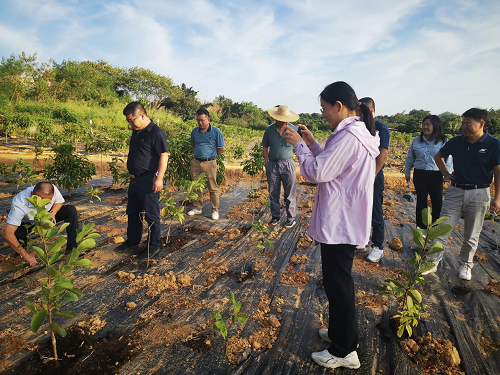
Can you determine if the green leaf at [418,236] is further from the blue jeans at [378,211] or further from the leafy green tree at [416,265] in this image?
the blue jeans at [378,211]

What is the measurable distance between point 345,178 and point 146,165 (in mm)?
2253

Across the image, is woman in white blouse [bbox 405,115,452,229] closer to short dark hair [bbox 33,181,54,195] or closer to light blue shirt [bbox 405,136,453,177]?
light blue shirt [bbox 405,136,453,177]

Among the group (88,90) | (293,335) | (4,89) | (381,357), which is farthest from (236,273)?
(88,90)

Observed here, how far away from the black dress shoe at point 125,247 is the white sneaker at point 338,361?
7.83 ft

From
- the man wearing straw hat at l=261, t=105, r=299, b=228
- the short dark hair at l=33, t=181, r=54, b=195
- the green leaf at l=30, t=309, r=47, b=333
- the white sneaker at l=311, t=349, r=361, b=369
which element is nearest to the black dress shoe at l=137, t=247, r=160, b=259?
the short dark hair at l=33, t=181, r=54, b=195

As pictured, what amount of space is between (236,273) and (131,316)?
103cm

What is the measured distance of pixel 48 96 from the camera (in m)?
19.8

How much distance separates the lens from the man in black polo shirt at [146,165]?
2927 millimetres

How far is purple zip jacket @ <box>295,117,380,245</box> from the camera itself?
4.68 feet

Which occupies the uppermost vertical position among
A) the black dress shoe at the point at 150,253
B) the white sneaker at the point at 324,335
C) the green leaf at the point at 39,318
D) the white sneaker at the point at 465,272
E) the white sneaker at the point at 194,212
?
the green leaf at the point at 39,318

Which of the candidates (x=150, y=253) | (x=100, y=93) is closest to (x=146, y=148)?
(x=150, y=253)

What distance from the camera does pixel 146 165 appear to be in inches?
117

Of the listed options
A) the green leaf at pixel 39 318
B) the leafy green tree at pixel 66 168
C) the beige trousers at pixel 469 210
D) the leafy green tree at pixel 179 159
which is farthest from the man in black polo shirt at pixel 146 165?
the beige trousers at pixel 469 210

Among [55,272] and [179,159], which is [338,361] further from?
[179,159]
